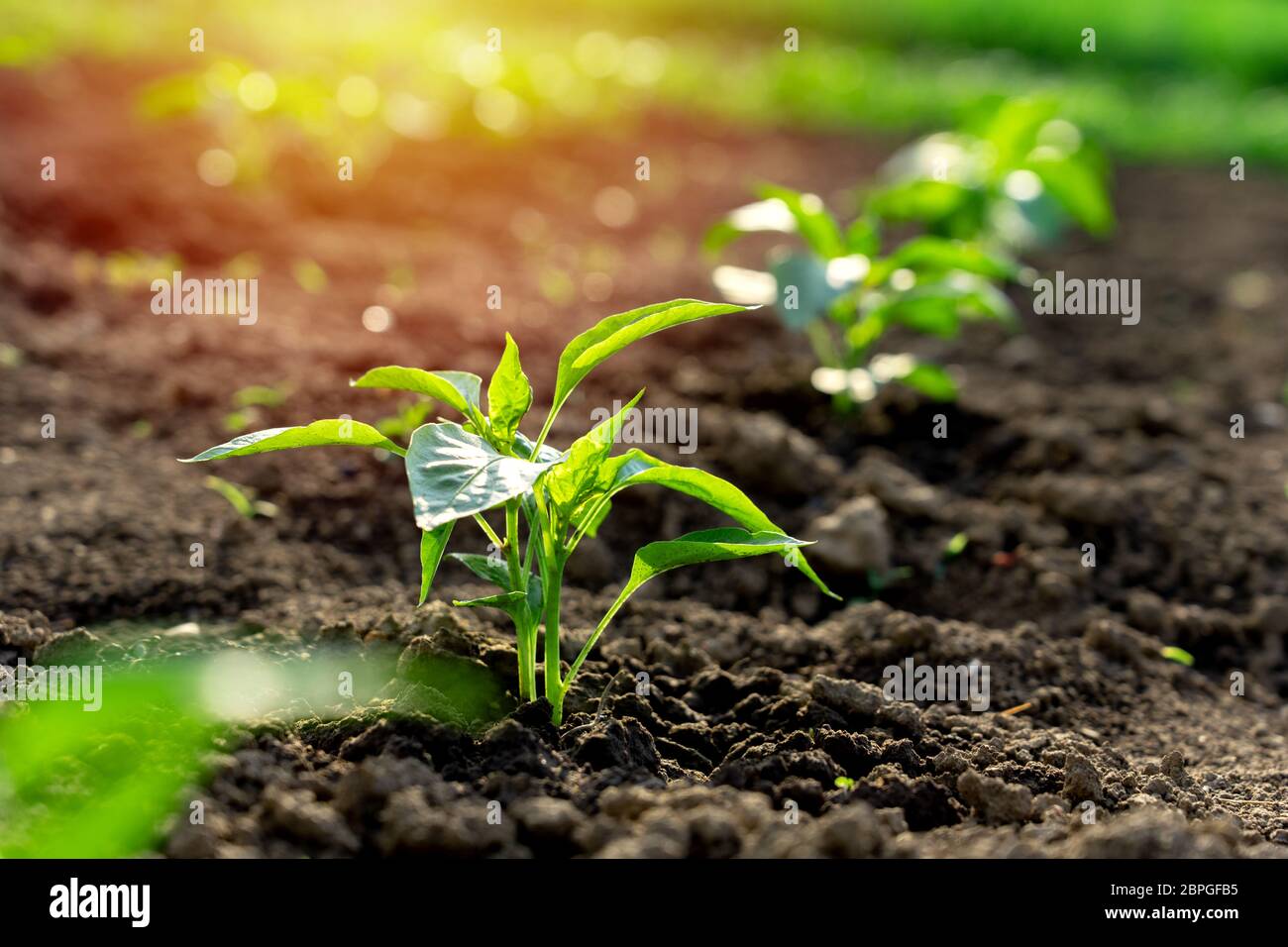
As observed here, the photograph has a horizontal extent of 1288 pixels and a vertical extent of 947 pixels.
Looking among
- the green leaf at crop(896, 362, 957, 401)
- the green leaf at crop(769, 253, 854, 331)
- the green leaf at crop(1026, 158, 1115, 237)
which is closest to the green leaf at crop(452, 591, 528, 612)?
the green leaf at crop(769, 253, 854, 331)

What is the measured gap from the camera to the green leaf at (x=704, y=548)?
1.84 meters

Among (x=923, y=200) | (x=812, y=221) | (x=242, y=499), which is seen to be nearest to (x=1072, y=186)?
A: (x=923, y=200)

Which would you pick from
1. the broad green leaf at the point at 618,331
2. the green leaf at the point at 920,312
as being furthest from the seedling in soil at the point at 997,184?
the broad green leaf at the point at 618,331

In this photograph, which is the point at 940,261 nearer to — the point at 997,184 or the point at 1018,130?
the point at 997,184

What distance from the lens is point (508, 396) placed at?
1.88 m

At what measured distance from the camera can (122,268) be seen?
13.6 feet

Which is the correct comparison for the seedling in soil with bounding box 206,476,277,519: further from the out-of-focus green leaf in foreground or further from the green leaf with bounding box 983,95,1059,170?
the green leaf with bounding box 983,95,1059,170

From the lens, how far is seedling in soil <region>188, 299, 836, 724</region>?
1724mm

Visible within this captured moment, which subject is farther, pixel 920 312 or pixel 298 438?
pixel 920 312

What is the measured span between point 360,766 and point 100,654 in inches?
28.8

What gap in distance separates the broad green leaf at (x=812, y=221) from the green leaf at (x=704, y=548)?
5.37 feet

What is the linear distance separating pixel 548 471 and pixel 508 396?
188 mm

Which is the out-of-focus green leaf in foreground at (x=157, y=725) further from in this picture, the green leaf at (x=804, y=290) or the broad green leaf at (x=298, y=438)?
the green leaf at (x=804, y=290)

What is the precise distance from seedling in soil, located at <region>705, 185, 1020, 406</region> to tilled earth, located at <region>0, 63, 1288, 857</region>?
0.17 meters
